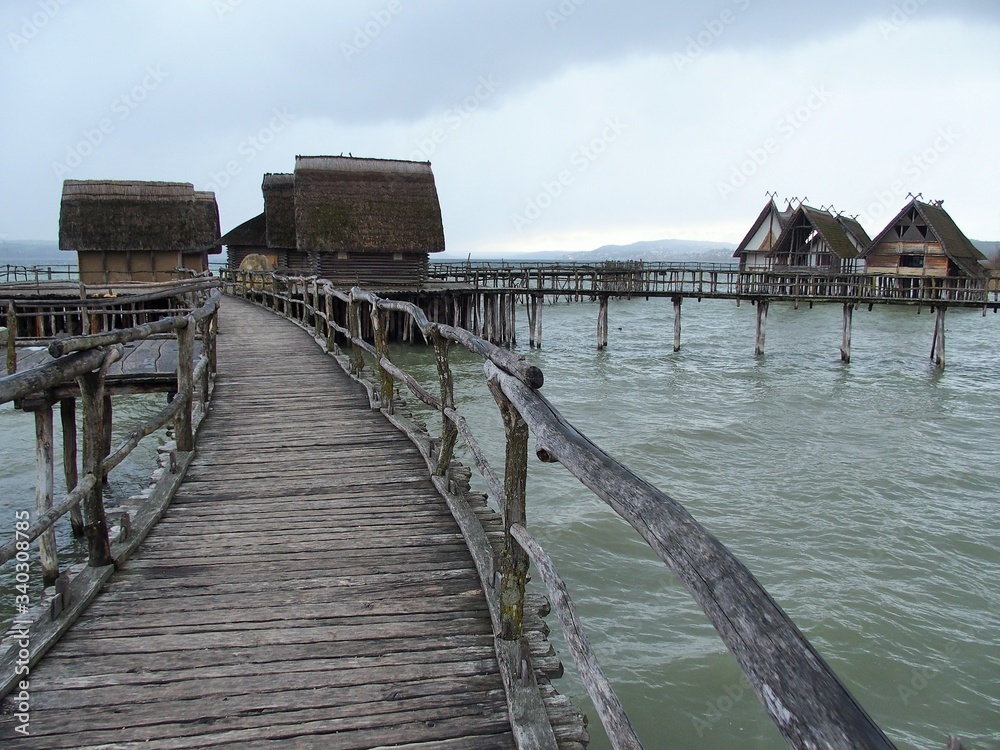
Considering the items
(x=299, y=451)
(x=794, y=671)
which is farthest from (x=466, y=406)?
(x=794, y=671)

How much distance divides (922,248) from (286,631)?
42.1 metres

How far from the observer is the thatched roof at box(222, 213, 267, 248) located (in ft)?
113

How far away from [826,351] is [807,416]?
1257 cm

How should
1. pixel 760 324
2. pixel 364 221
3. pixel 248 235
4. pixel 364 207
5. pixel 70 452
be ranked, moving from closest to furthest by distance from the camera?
1. pixel 70 452
2. pixel 760 324
3. pixel 364 221
4. pixel 364 207
5. pixel 248 235

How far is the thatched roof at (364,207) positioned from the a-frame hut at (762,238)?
22.7 m

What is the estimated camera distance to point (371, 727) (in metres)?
2.33

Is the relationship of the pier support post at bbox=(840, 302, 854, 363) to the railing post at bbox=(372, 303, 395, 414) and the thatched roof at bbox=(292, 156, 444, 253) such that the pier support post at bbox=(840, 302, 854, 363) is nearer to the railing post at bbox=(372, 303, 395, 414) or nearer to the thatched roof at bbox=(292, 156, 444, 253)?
the thatched roof at bbox=(292, 156, 444, 253)

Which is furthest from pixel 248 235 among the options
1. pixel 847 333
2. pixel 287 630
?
pixel 287 630

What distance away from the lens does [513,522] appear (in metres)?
2.74

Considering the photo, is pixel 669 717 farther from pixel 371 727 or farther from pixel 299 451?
pixel 371 727

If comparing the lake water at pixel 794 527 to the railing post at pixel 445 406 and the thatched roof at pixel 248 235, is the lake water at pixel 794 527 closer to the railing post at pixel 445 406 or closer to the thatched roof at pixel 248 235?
the railing post at pixel 445 406

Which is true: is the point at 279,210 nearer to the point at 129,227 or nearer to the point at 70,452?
the point at 129,227

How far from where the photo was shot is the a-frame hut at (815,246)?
41.5 m

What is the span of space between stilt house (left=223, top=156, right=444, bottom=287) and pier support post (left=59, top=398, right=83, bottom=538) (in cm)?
1975
